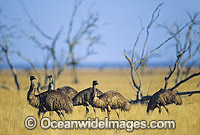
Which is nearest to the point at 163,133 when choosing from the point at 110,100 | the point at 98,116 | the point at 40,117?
the point at 110,100

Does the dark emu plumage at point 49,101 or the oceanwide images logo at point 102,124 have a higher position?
the dark emu plumage at point 49,101

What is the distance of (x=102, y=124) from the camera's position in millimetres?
7629

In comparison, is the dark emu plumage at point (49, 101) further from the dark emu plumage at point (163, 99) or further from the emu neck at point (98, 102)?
the dark emu plumage at point (163, 99)

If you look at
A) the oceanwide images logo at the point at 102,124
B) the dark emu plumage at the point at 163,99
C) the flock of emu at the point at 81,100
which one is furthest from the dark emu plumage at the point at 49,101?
the dark emu plumage at the point at 163,99

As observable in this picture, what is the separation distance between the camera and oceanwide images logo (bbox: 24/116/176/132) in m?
7.33

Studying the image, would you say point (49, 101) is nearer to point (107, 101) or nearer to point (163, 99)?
point (107, 101)

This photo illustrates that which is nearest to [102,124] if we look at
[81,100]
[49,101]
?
[81,100]

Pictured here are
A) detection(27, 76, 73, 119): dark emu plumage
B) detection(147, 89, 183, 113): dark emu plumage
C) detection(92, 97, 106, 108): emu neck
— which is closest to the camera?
detection(27, 76, 73, 119): dark emu plumage

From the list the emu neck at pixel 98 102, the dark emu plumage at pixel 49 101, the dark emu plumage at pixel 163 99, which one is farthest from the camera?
the dark emu plumage at pixel 163 99

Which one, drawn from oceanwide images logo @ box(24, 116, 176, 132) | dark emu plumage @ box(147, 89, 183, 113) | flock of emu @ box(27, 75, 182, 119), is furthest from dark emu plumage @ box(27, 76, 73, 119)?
dark emu plumage @ box(147, 89, 183, 113)

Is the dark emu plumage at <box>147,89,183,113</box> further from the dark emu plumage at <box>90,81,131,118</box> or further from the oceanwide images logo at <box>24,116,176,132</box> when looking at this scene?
the dark emu plumage at <box>90,81,131,118</box>

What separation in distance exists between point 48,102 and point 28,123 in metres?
1.15

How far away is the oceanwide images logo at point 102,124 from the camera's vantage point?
7.33m

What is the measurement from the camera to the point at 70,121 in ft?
25.1
